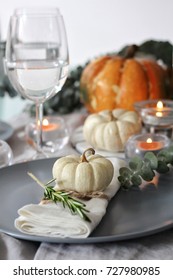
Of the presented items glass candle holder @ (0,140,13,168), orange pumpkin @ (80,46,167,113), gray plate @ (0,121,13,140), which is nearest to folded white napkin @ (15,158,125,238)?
glass candle holder @ (0,140,13,168)

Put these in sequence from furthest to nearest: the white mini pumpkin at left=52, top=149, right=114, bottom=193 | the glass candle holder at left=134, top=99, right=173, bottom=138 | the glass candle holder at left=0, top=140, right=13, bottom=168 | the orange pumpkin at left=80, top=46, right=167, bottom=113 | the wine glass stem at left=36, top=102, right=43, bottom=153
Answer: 1. the orange pumpkin at left=80, top=46, right=167, bottom=113
2. the glass candle holder at left=134, top=99, right=173, bottom=138
3. the wine glass stem at left=36, top=102, right=43, bottom=153
4. the glass candle holder at left=0, top=140, right=13, bottom=168
5. the white mini pumpkin at left=52, top=149, right=114, bottom=193

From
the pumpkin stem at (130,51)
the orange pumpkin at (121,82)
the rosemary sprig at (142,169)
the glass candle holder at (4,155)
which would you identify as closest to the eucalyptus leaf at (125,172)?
the rosemary sprig at (142,169)

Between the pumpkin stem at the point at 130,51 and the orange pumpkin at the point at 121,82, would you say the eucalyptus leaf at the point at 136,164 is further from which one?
the pumpkin stem at the point at 130,51

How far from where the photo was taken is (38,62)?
1086 mm

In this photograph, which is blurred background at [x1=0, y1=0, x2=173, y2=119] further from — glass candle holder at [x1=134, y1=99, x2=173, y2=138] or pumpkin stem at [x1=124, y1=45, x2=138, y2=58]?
glass candle holder at [x1=134, y1=99, x2=173, y2=138]

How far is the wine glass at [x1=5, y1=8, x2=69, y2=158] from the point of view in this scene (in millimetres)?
990

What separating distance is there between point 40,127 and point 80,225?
0.44 m

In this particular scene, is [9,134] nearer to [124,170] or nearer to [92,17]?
[124,170]

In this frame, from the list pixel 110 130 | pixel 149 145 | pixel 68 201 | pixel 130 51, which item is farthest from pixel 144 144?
pixel 130 51

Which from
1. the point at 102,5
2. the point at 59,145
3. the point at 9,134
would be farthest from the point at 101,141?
the point at 102,5

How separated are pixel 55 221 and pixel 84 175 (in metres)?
0.12

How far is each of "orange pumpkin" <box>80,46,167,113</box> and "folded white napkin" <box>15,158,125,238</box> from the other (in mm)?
699

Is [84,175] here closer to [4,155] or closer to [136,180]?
[136,180]

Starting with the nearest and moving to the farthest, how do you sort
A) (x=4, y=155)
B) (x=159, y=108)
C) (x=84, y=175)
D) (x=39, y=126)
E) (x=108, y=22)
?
1. (x=84, y=175)
2. (x=4, y=155)
3. (x=39, y=126)
4. (x=159, y=108)
5. (x=108, y=22)
